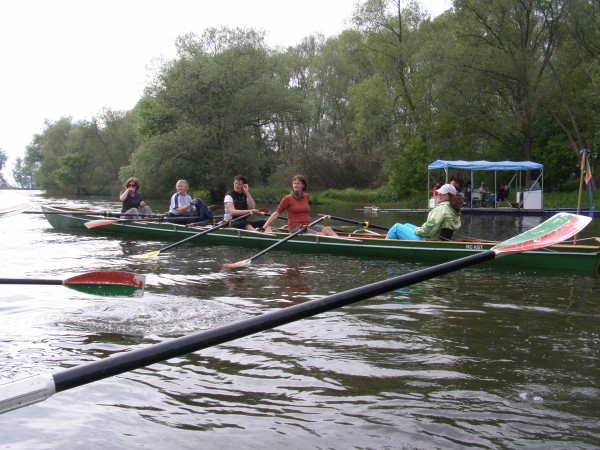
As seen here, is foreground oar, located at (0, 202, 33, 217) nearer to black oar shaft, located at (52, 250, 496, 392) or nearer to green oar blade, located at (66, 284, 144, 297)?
green oar blade, located at (66, 284, 144, 297)

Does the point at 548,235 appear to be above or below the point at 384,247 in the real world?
above

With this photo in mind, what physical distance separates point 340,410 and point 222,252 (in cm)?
801

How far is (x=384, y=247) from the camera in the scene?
991cm

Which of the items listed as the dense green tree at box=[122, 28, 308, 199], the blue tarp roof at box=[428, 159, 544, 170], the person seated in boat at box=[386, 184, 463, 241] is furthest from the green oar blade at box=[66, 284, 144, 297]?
the dense green tree at box=[122, 28, 308, 199]

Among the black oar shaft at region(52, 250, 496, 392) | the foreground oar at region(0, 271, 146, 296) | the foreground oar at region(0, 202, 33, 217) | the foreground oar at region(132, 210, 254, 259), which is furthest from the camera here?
the foreground oar at region(132, 210, 254, 259)

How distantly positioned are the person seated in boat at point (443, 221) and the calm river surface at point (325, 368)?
1490mm

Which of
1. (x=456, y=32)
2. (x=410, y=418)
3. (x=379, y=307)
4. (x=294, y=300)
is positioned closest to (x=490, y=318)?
(x=379, y=307)

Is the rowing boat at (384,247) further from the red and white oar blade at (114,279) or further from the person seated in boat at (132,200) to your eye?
the red and white oar blade at (114,279)

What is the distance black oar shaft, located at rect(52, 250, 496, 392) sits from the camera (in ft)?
7.11

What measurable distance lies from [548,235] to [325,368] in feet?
6.44

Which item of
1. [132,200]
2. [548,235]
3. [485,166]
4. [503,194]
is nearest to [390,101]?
[503,194]

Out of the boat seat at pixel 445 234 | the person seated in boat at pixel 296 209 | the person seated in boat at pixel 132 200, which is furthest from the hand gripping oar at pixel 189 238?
the boat seat at pixel 445 234

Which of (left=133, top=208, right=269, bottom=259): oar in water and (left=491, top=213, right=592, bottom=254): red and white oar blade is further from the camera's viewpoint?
(left=133, top=208, right=269, bottom=259): oar in water

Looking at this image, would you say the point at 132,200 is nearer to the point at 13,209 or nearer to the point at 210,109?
the point at 13,209
